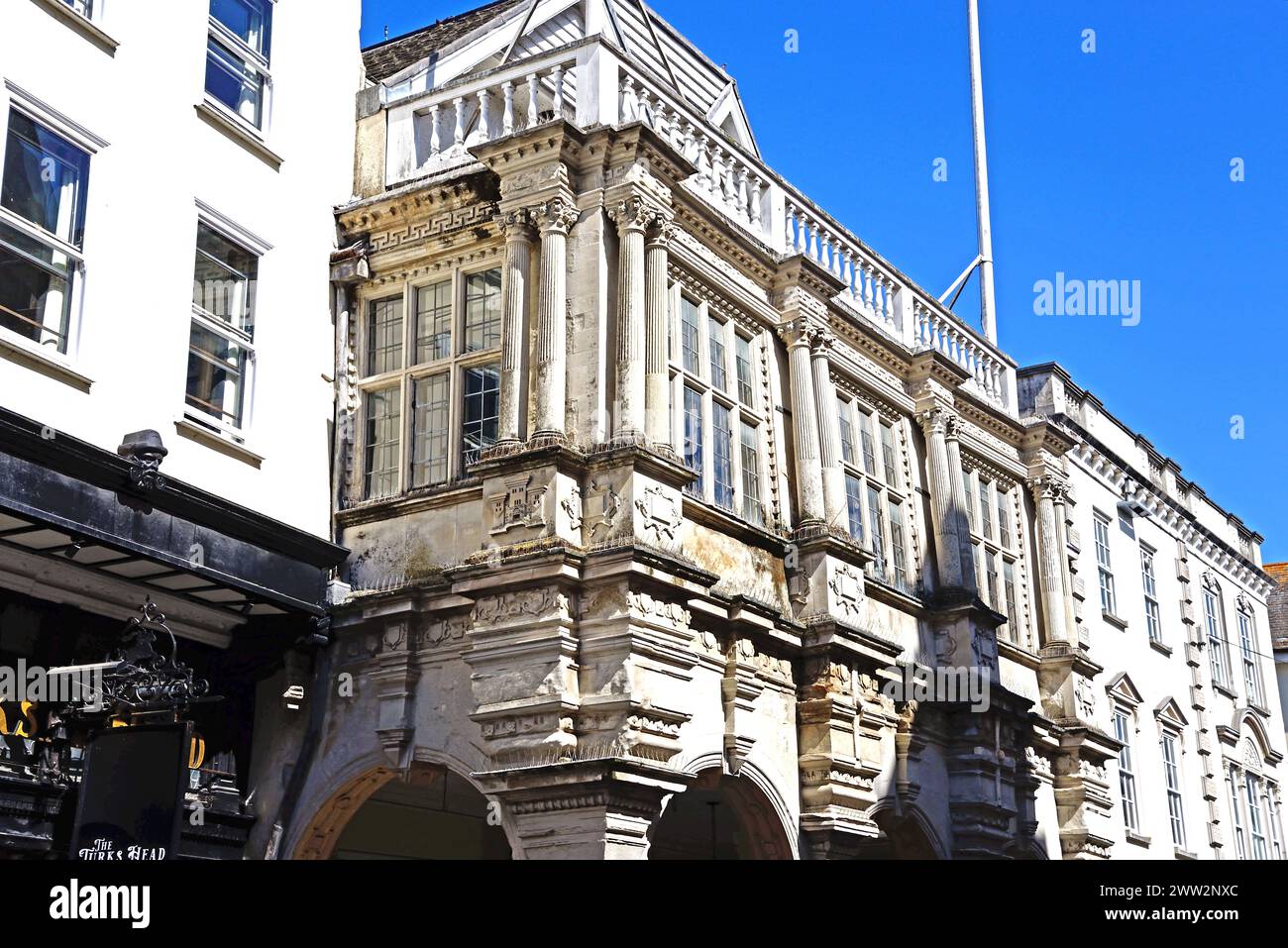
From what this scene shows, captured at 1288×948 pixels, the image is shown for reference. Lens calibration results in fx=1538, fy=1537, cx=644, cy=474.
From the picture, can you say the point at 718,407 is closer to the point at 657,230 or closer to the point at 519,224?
the point at 657,230

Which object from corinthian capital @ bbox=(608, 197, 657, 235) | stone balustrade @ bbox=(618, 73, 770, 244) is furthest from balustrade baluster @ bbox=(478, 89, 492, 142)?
corinthian capital @ bbox=(608, 197, 657, 235)

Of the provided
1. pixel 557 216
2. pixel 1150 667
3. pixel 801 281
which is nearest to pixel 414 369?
pixel 557 216

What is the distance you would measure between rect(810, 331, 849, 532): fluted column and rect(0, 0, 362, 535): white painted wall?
5.60 metres

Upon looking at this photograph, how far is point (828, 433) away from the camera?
58.4 feet

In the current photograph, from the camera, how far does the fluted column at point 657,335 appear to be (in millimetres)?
14852

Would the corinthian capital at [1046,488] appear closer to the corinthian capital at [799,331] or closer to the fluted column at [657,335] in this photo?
the corinthian capital at [799,331]

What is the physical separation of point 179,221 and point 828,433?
7.55m

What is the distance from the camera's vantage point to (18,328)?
1274 centimetres

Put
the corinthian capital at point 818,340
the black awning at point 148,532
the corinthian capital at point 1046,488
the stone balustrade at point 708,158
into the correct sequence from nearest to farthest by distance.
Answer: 1. the black awning at point 148,532
2. the stone balustrade at point 708,158
3. the corinthian capital at point 818,340
4. the corinthian capital at point 1046,488

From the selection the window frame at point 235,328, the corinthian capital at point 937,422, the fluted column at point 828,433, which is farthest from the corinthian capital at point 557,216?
the corinthian capital at point 937,422

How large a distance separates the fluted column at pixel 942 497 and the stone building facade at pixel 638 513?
42mm

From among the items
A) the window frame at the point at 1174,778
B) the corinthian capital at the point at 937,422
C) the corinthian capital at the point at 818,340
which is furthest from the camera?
the window frame at the point at 1174,778

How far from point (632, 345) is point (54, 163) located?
544 cm

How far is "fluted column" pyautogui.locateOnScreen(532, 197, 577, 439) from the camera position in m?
14.5
